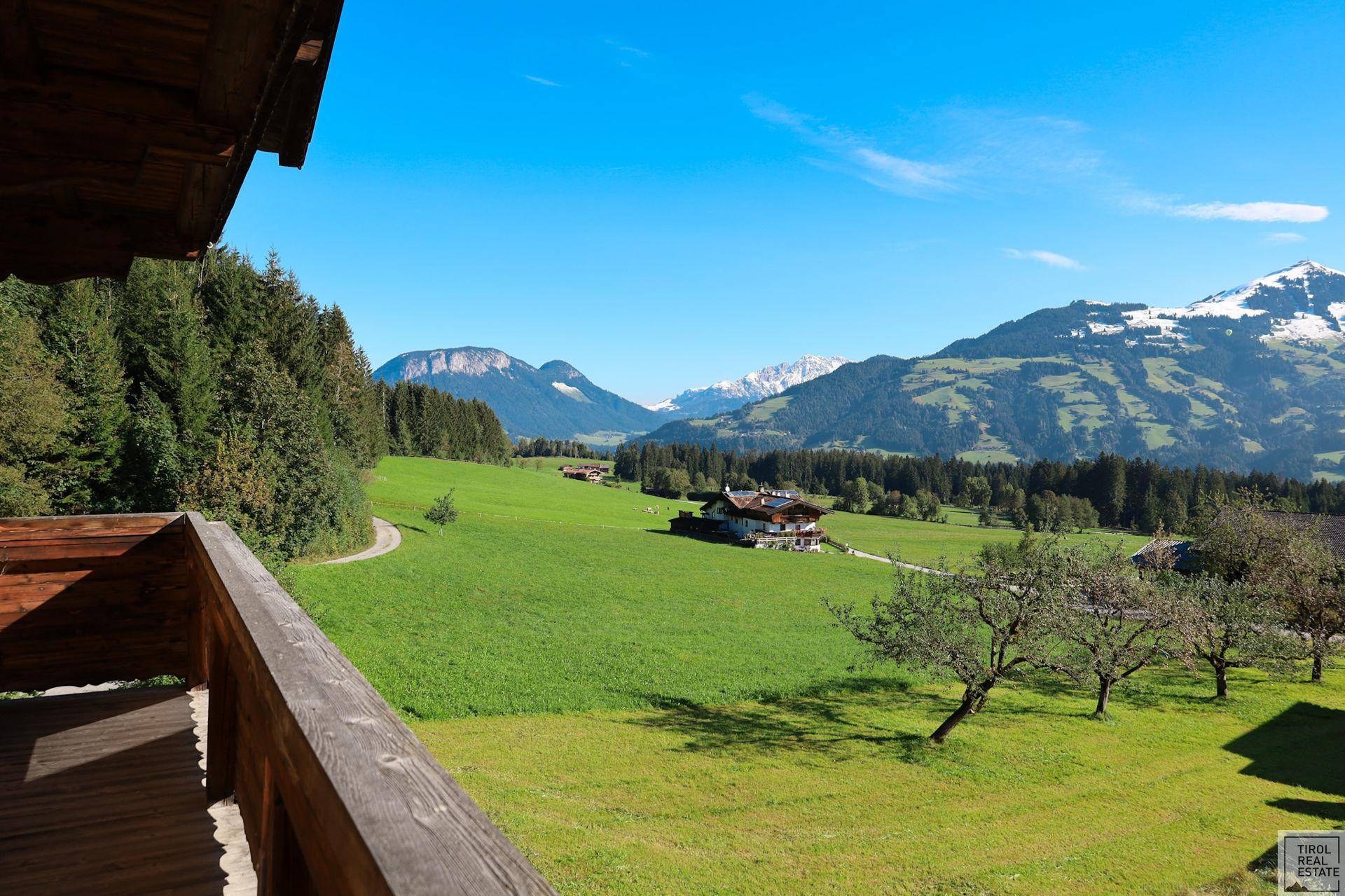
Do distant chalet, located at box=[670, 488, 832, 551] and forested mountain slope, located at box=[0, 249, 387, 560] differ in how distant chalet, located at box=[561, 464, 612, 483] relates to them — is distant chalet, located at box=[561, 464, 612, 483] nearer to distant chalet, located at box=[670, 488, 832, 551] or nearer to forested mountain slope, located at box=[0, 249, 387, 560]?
distant chalet, located at box=[670, 488, 832, 551]

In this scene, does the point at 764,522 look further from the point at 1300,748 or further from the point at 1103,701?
the point at 1300,748

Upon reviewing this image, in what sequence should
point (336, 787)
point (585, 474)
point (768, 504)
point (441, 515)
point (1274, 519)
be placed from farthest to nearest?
point (585, 474) → point (768, 504) → point (441, 515) → point (1274, 519) → point (336, 787)

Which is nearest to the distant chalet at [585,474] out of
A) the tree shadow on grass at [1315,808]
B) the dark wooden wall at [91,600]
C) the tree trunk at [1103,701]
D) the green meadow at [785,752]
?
the green meadow at [785,752]

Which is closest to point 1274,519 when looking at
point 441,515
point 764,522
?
point 764,522

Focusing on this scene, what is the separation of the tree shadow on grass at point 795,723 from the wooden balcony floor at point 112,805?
16.5 metres

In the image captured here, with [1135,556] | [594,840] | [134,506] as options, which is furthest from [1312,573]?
[134,506]

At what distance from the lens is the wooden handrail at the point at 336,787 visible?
3.03 ft

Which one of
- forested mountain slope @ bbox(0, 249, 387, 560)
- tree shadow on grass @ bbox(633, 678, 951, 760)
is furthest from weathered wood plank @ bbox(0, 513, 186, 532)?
forested mountain slope @ bbox(0, 249, 387, 560)

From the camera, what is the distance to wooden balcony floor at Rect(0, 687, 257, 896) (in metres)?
3.15

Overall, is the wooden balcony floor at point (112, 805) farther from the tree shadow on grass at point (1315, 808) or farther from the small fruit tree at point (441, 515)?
the small fruit tree at point (441, 515)

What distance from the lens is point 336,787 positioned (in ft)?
3.63

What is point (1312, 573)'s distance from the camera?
28.7m

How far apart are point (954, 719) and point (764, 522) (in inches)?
2116

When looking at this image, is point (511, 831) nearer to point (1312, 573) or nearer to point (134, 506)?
point (134, 506)
